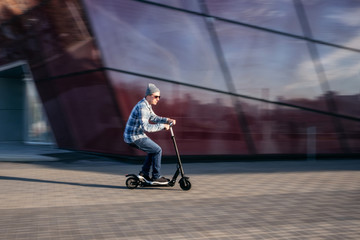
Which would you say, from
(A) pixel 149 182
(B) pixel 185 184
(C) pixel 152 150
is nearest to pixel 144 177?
(A) pixel 149 182

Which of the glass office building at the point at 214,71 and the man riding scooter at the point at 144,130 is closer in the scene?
the man riding scooter at the point at 144,130

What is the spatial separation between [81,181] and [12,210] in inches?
109

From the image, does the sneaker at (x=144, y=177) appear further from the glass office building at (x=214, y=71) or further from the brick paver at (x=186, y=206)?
the glass office building at (x=214, y=71)

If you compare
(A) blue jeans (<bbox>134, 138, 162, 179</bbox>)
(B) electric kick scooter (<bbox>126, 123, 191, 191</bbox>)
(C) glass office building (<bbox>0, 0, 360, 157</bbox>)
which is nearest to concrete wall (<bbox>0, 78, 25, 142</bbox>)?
(C) glass office building (<bbox>0, 0, 360, 157</bbox>)

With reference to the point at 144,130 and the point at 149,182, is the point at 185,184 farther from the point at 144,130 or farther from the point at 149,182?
the point at 144,130

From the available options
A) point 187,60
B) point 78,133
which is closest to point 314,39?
point 187,60

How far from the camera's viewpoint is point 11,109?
746 inches

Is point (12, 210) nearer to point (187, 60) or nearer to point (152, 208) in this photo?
point (152, 208)

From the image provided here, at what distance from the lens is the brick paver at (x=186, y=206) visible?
4840mm

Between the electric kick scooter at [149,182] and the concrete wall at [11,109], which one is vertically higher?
the concrete wall at [11,109]

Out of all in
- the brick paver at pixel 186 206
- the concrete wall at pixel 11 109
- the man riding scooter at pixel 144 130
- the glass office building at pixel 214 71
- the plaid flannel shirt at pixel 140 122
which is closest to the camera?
the brick paver at pixel 186 206

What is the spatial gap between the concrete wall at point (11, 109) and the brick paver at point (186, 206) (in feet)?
30.1

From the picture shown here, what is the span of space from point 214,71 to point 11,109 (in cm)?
1037

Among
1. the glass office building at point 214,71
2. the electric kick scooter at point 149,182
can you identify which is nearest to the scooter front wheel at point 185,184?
the electric kick scooter at point 149,182
